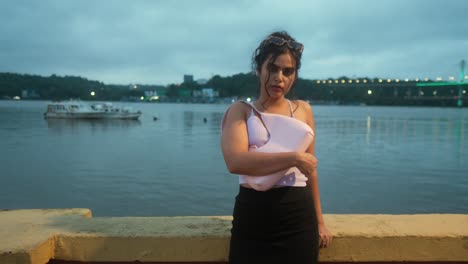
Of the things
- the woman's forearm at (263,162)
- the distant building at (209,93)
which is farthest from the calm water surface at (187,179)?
the distant building at (209,93)

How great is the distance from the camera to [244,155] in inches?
80.8

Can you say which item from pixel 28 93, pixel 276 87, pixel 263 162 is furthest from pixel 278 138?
pixel 28 93

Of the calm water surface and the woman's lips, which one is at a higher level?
the woman's lips

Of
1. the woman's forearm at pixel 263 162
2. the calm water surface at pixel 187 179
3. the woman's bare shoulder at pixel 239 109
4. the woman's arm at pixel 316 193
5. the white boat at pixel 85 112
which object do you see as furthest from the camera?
the white boat at pixel 85 112

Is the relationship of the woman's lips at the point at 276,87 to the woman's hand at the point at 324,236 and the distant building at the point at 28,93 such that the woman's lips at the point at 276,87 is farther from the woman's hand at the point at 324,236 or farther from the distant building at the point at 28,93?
the distant building at the point at 28,93

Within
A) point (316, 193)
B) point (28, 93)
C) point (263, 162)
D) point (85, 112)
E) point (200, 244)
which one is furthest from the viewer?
point (28, 93)

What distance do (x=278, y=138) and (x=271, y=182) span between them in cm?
20

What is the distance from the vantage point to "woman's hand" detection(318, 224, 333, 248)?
95.1 inches

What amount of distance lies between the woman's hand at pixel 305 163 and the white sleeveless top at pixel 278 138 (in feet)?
0.23

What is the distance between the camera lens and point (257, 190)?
2117 millimetres

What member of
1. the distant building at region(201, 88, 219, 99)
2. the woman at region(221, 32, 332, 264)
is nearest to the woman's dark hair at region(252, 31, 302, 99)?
the woman at region(221, 32, 332, 264)

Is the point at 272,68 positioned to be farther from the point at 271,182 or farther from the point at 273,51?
the point at 271,182

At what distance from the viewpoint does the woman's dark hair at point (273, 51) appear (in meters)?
2.22

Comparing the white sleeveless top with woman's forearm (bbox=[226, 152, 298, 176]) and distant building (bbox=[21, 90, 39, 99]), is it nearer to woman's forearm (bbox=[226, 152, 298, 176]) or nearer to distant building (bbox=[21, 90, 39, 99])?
woman's forearm (bbox=[226, 152, 298, 176])
